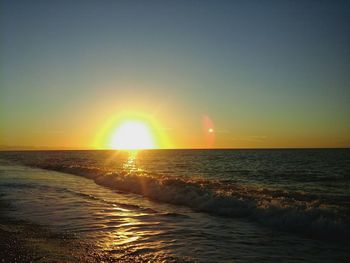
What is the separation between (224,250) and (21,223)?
25.9ft

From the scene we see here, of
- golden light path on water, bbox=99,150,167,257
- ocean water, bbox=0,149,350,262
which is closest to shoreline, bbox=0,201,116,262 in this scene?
ocean water, bbox=0,149,350,262

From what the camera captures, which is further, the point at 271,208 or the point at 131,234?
the point at 271,208

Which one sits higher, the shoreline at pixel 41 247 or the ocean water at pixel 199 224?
the shoreline at pixel 41 247

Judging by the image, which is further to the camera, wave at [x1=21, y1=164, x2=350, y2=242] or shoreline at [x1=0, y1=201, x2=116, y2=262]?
wave at [x1=21, y1=164, x2=350, y2=242]

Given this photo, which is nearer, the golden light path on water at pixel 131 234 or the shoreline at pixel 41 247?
the shoreline at pixel 41 247

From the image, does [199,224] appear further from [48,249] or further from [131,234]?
[48,249]

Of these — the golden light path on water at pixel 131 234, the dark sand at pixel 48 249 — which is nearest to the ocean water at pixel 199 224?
the golden light path on water at pixel 131 234

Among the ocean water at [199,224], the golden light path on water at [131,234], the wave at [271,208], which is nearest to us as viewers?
the ocean water at [199,224]

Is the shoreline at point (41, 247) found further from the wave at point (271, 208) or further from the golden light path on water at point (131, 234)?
the wave at point (271, 208)

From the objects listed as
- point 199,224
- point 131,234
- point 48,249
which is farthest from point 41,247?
point 199,224

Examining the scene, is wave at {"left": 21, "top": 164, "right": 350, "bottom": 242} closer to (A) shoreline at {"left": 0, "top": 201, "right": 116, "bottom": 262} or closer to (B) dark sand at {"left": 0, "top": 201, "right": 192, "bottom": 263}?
(B) dark sand at {"left": 0, "top": 201, "right": 192, "bottom": 263}

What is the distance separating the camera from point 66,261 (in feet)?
27.6

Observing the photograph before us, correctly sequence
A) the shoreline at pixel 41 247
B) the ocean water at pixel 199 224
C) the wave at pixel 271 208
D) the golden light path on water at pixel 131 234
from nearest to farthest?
the shoreline at pixel 41 247
the ocean water at pixel 199 224
the golden light path on water at pixel 131 234
the wave at pixel 271 208

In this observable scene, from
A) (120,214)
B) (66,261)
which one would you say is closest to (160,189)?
(120,214)
